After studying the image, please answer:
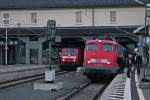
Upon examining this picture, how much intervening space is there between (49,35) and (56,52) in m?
48.4

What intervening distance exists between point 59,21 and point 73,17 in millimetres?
2372

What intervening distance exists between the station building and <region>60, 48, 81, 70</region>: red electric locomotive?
14126 mm

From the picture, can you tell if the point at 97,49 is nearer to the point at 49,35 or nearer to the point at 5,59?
the point at 49,35

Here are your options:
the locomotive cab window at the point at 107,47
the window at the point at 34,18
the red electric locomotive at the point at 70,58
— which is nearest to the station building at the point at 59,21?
the window at the point at 34,18

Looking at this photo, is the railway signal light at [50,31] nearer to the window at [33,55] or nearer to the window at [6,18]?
the window at [33,55]

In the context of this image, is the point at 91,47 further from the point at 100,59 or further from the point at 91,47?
the point at 100,59

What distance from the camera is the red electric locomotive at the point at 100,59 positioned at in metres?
35.9

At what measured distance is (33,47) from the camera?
78.2 m

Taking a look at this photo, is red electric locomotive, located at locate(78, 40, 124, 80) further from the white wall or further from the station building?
the white wall

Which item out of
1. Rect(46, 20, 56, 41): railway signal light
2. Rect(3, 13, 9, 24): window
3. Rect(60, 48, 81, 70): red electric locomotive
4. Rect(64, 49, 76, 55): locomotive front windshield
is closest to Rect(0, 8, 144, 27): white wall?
Rect(3, 13, 9, 24): window

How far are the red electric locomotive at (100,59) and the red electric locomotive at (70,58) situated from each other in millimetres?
21958

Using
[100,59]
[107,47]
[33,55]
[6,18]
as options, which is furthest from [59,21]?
[100,59]

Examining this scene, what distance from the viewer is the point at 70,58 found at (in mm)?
59906

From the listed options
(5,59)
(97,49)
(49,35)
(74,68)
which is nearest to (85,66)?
(97,49)
